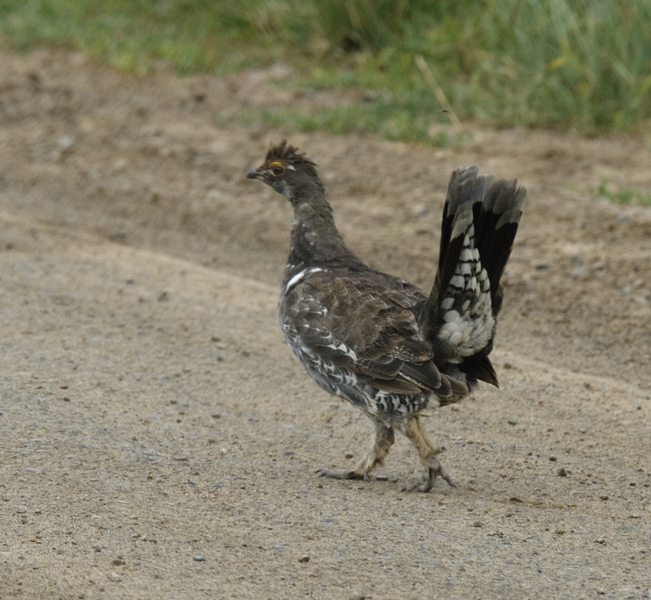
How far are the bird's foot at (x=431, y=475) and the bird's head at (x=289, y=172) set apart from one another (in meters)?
1.79

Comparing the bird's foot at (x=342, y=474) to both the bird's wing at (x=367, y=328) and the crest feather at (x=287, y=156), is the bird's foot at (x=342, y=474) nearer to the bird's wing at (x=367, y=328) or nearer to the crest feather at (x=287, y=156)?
the bird's wing at (x=367, y=328)

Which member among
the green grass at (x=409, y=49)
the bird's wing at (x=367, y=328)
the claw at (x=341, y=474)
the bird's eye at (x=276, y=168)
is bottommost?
the claw at (x=341, y=474)

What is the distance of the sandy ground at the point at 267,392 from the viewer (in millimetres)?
3553

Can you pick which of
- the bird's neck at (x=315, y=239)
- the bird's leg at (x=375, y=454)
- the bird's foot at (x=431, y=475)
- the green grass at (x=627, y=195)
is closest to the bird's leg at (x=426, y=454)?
the bird's foot at (x=431, y=475)

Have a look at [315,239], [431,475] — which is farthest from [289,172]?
[431,475]

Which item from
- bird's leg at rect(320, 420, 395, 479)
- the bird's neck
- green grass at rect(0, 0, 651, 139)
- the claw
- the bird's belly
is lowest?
the claw

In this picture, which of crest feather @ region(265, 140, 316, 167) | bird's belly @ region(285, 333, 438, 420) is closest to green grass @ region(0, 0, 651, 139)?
crest feather @ region(265, 140, 316, 167)

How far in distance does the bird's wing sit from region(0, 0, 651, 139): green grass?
5.46 metres

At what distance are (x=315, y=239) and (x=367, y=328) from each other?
919mm

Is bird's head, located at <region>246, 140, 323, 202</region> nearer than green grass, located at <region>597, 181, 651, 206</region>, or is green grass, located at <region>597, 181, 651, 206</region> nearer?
bird's head, located at <region>246, 140, 323, 202</region>

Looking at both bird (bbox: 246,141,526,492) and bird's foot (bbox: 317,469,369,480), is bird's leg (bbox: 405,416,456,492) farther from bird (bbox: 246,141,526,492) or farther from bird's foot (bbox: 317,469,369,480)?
bird's foot (bbox: 317,469,369,480)

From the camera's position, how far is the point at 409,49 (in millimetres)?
11125

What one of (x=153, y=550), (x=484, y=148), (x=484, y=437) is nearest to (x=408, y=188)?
(x=484, y=148)

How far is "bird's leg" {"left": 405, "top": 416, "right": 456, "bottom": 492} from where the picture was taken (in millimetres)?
4352
